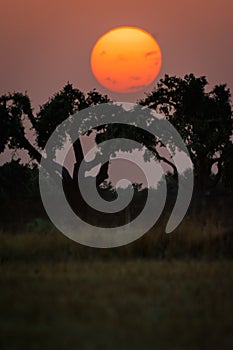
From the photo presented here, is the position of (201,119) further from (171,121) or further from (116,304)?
(116,304)

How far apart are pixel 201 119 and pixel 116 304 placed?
117 feet

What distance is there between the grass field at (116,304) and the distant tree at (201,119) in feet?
95.6

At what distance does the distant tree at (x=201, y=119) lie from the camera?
1711 inches

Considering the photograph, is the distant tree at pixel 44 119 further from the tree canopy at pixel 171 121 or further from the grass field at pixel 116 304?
the grass field at pixel 116 304

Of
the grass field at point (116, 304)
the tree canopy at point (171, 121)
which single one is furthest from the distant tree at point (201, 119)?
the grass field at point (116, 304)

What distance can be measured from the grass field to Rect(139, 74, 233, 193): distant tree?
29130mm

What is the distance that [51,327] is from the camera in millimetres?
8055

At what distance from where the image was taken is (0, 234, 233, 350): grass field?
7.48 m

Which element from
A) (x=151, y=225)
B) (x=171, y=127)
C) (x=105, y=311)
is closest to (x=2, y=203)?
(x=171, y=127)

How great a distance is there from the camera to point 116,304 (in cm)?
944

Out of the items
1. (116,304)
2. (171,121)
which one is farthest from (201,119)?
(116,304)

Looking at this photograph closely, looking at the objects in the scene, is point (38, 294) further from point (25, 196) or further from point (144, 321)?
point (25, 196)

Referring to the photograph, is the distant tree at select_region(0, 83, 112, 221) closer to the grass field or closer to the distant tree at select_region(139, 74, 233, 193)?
the distant tree at select_region(139, 74, 233, 193)

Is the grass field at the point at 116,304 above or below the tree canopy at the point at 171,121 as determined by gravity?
below
